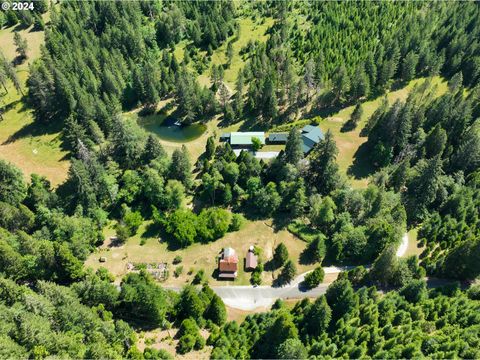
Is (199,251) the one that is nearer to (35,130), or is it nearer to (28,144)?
(28,144)

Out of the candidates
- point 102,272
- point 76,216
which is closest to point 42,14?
point 76,216

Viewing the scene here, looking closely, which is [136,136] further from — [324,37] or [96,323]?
[324,37]

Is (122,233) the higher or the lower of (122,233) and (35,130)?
the lower

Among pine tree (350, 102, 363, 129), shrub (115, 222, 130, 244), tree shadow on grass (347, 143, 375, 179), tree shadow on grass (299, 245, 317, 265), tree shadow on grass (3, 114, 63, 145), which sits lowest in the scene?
tree shadow on grass (299, 245, 317, 265)

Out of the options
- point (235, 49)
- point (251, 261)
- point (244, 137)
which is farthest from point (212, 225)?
point (235, 49)

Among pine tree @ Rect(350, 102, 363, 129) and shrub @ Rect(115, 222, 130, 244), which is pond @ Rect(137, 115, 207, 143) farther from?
pine tree @ Rect(350, 102, 363, 129)

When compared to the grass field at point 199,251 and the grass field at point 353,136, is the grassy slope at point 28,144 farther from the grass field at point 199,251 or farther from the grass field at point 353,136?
the grass field at point 353,136

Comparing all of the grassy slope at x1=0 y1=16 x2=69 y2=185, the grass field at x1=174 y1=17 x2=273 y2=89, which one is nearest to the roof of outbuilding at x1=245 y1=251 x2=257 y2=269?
the grassy slope at x1=0 y1=16 x2=69 y2=185
